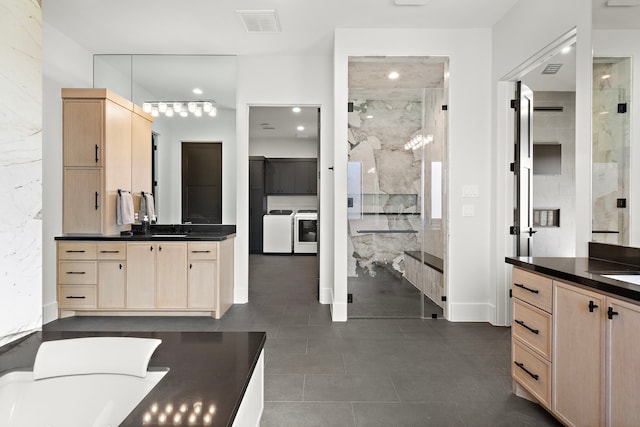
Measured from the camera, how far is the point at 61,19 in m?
3.53

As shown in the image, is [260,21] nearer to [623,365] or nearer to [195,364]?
[195,364]

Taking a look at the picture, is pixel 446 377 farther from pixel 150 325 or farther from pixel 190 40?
pixel 190 40

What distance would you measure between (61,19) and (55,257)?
2.39 m

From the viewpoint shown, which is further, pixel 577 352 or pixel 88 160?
pixel 88 160

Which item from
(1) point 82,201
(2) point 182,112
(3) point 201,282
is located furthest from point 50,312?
(2) point 182,112

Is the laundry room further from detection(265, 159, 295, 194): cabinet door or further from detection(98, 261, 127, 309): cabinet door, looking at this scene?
detection(98, 261, 127, 309): cabinet door

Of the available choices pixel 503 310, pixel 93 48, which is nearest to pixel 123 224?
pixel 93 48

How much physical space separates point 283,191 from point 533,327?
722 cm

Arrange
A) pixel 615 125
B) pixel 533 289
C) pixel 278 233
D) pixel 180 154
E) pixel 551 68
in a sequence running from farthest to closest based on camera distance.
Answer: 1. pixel 278 233
2. pixel 180 154
3. pixel 551 68
4. pixel 615 125
5. pixel 533 289

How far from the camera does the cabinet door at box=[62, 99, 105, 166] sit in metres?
3.73

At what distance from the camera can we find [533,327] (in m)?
1.93

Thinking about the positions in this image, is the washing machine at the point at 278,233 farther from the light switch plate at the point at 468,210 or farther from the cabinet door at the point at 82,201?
the light switch plate at the point at 468,210

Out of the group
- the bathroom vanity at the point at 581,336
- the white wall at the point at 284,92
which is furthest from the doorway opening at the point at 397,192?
the bathroom vanity at the point at 581,336

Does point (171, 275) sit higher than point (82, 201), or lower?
lower
